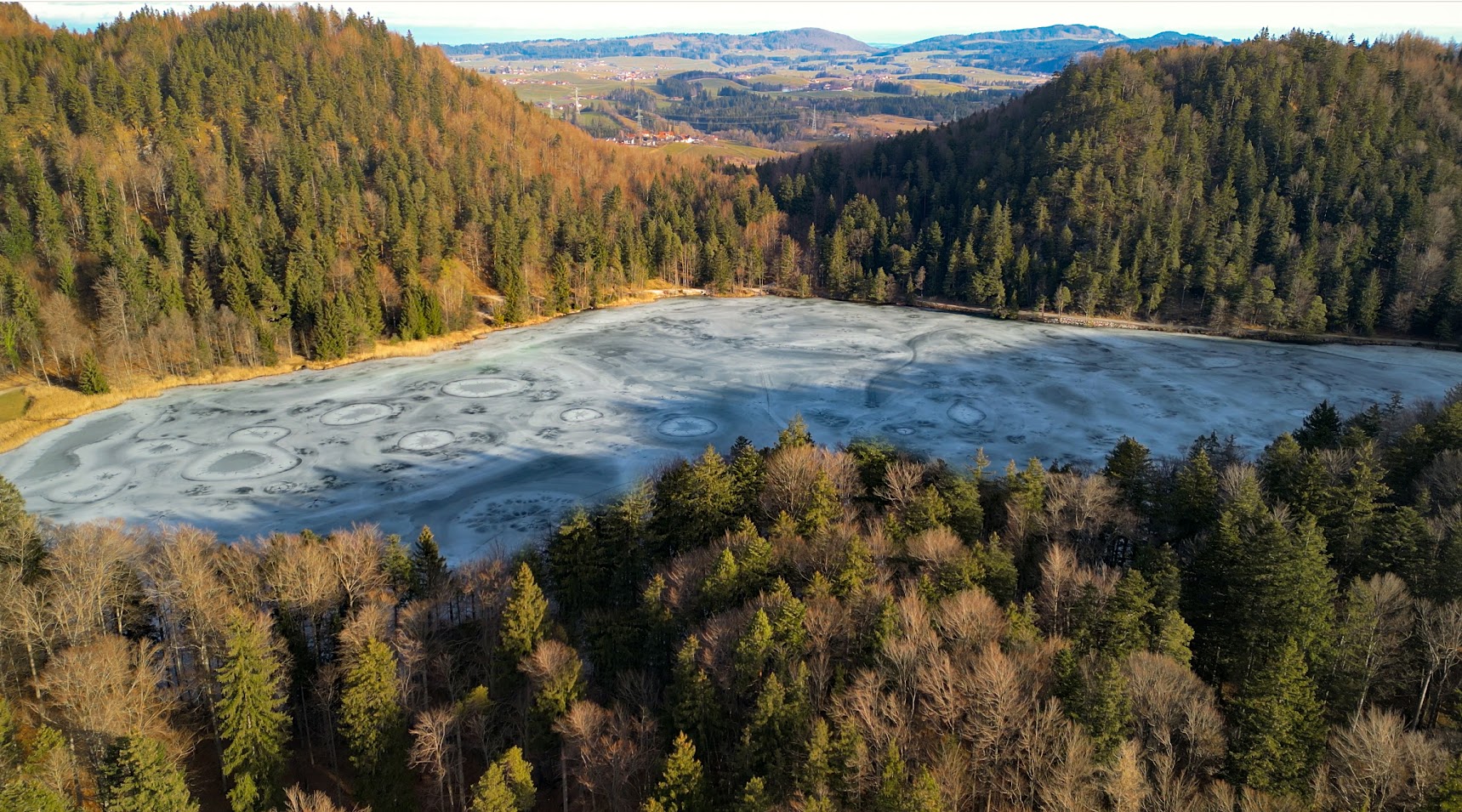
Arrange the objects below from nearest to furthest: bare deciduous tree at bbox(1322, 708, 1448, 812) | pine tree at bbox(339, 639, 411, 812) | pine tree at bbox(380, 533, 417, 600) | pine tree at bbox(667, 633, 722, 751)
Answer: bare deciduous tree at bbox(1322, 708, 1448, 812) → pine tree at bbox(667, 633, 722, 751) → pine tree at bbox(339, 639, 411, 812) → pine tree at bbox(380, 533, 417, 600)

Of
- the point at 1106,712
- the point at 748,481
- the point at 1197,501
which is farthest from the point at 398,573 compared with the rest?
the point at 1197,501

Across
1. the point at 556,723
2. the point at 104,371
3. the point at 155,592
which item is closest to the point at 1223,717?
the point at 556,723

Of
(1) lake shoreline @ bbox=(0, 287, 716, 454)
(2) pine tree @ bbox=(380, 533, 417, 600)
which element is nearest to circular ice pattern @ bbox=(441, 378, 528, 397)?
(1) lake shoreline @ bbox=(0, 287, 716, 454)

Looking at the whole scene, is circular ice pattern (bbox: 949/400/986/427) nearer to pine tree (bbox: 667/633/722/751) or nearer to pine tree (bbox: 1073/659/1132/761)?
pine tree (bbox: 1073/659/1132/761)

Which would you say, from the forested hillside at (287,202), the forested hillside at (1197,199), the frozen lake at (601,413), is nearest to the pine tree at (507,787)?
the frozen lake at (601,413)

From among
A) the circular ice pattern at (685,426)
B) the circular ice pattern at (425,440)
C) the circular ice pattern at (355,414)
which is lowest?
the circular ice pattern at (425,440)

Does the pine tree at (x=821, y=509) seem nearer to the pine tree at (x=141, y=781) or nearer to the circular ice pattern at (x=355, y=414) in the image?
the pine tree at (x=141, y=781)
